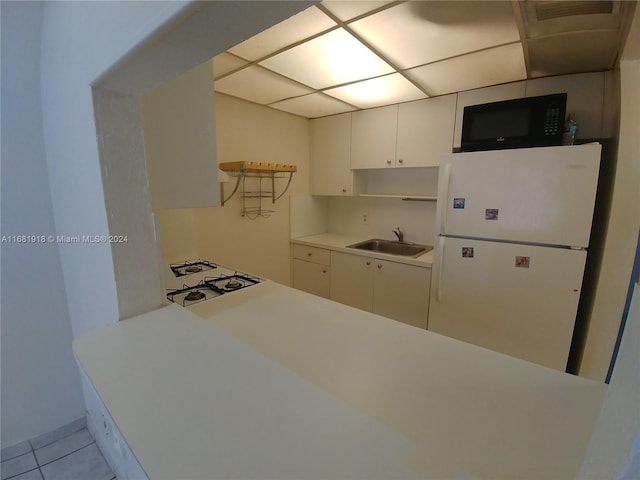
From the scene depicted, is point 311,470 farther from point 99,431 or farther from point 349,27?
point 349,27

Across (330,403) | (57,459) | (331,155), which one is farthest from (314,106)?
(57,459)

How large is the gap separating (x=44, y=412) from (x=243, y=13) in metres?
2.10

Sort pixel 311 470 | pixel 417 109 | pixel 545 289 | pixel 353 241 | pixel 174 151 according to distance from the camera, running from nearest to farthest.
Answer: pixel 311 470, pixel 174 151, pixel 545 289, pixel 417 109, pixel 353 241

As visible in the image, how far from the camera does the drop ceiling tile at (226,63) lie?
5.34 feet

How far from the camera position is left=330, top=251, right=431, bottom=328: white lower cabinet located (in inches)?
89.7

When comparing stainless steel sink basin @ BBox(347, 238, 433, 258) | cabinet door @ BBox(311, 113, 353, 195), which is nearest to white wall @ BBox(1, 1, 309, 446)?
stainless steel sink basin @ BBox(347, 238, 433, 258)

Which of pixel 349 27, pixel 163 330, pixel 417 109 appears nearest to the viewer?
pixel 163 330

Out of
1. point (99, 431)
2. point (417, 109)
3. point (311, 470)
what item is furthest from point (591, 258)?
point (99, 431)

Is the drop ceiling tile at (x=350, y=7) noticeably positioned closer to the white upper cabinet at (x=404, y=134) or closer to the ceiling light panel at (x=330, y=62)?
the ceiling light panel at (x=330, y=62)

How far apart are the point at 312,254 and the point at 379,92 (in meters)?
1.61

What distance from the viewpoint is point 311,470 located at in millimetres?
452

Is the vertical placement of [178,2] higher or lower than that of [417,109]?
lower

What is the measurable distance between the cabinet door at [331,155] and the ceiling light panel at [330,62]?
2.82ft

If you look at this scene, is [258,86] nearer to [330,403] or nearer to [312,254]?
[312,254]
